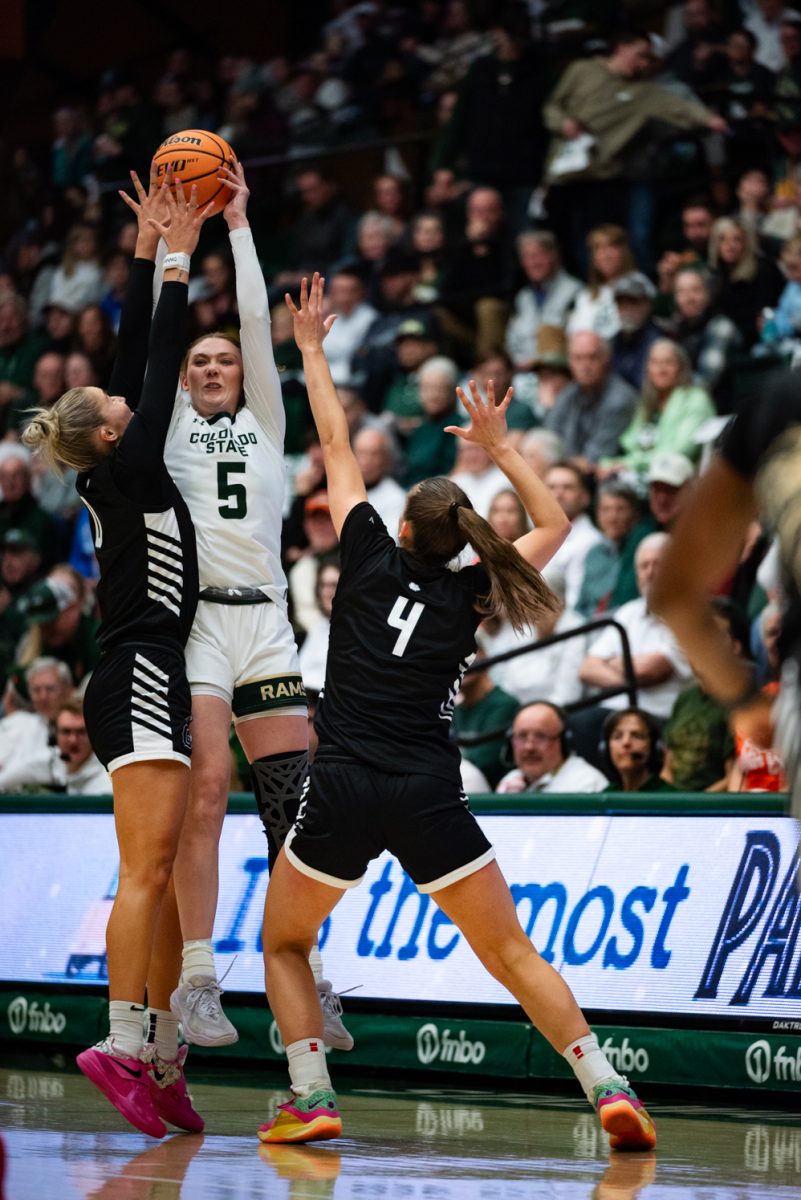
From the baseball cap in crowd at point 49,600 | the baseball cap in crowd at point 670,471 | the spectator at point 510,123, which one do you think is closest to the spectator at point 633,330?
the baseball cap in crowd at point 670,471

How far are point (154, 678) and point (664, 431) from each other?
20.5ft

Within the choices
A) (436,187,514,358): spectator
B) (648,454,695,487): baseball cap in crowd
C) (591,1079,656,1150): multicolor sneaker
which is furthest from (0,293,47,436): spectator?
(591,1079,656,1150): multicolor sneaker

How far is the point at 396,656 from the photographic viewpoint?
6.18 metres

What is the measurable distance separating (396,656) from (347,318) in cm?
982

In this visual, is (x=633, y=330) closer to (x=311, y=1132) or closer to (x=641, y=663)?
(x=641, y=663)

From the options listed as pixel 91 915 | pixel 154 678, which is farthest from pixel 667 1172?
pixel 91 915

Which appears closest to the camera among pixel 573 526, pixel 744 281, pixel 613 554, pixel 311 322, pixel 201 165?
pixel 311 322

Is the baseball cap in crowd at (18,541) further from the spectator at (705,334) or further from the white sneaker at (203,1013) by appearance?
the white sneaker at (203,1013)

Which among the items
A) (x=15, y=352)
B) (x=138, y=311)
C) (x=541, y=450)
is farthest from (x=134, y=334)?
(x=15, y=352)

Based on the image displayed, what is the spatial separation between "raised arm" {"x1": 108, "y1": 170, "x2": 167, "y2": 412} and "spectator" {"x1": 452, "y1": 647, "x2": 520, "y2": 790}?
3952 millimetres

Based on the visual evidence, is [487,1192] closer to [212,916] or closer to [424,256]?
[212,916]

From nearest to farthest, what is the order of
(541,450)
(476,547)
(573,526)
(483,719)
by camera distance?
(476,547)
(483,719)
(573,526)
(541,450)

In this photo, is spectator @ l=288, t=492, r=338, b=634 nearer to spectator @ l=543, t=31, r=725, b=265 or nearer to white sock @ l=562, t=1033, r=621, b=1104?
spectator @ l=543, t=31, r=725, b=265

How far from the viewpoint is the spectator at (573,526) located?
11.6m
